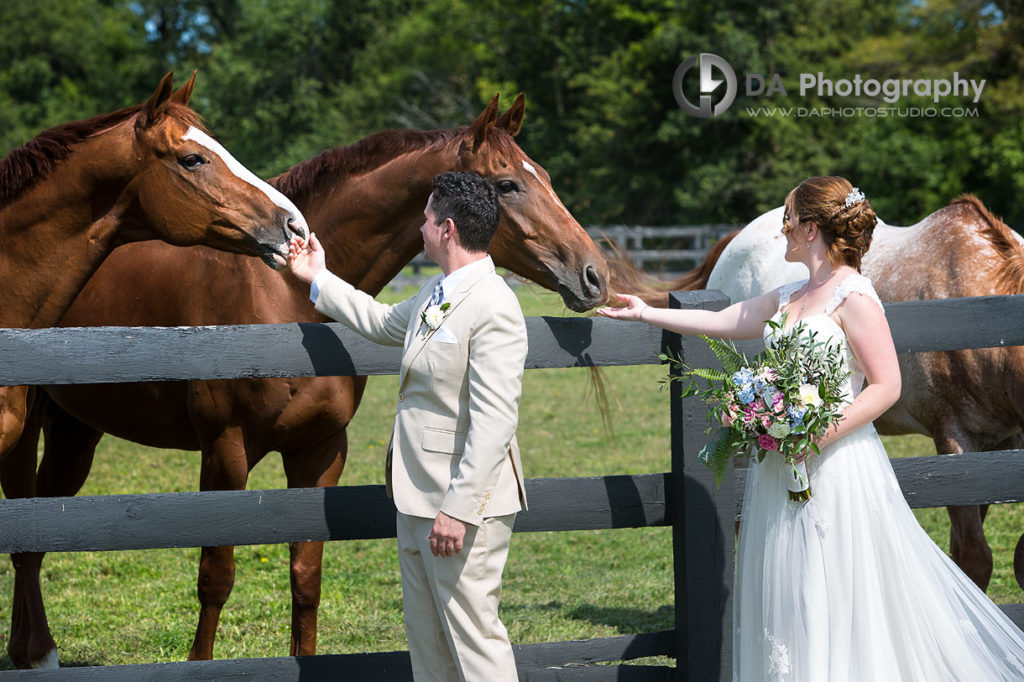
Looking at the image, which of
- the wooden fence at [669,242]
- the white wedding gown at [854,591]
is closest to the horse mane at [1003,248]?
the white wedding gown at [854,591]

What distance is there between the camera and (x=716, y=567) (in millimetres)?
3285

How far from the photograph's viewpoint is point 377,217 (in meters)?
4.05

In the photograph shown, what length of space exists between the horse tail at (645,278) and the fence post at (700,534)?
326 centimetres

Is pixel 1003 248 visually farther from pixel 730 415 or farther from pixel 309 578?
pixel 309 578

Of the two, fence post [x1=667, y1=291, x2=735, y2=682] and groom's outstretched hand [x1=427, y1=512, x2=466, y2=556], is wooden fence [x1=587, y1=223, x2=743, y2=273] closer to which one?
fence post [x1=667, y1=291, x2=735, y2=682]

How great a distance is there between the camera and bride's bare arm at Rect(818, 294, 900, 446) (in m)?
2.87

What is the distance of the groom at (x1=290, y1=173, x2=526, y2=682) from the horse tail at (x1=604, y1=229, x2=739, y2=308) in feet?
13.0

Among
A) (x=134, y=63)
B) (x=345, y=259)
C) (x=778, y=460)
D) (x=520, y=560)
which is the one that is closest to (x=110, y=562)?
(x=520, y=560)

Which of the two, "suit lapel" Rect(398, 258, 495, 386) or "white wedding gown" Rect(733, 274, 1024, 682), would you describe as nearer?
"suit lapel" Rect(398, 258, 495, 386)

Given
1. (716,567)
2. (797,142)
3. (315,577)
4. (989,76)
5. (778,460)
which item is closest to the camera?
(778,460)

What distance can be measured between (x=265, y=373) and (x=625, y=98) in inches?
1257

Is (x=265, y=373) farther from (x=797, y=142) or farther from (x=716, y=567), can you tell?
(x=797, y=142)

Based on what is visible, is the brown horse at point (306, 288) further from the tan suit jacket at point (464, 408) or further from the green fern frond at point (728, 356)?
the tan suit jacket at point (464, 408)

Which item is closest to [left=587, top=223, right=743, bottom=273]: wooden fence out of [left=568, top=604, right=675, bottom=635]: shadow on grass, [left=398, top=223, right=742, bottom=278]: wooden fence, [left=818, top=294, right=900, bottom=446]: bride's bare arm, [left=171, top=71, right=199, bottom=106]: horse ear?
[left=398, top=223, right=742, bottom=278]: wooden fence
